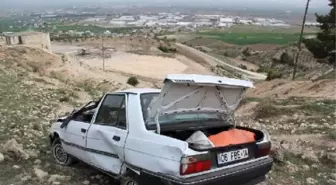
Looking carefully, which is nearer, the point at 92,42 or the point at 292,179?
the point at 292,179

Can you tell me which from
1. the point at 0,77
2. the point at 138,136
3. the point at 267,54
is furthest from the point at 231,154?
the point at 267,54

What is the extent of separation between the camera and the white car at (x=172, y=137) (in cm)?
486

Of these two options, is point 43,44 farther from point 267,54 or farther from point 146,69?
point 267,54

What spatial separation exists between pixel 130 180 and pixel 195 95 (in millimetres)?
1315

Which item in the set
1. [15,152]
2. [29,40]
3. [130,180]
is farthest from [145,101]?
[29,40]

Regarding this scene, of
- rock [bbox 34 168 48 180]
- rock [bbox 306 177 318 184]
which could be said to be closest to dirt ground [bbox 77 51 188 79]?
rock [bbox 306 177 318 184]

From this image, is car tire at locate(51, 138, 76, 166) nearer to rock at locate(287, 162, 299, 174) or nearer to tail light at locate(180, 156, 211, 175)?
tail light at locate(180, 156, 211, 175)

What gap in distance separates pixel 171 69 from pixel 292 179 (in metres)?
41.2

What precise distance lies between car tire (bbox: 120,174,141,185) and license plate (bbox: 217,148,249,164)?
1.03 m

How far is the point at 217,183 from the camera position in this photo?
16.1 ft

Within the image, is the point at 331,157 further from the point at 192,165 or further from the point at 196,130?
the point at 192,165

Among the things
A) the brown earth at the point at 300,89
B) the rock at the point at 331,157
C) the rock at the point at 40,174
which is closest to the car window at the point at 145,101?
the rock at the point at 40,174

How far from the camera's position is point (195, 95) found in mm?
5539

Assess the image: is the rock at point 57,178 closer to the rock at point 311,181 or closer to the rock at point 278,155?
the rock at point 278,155
